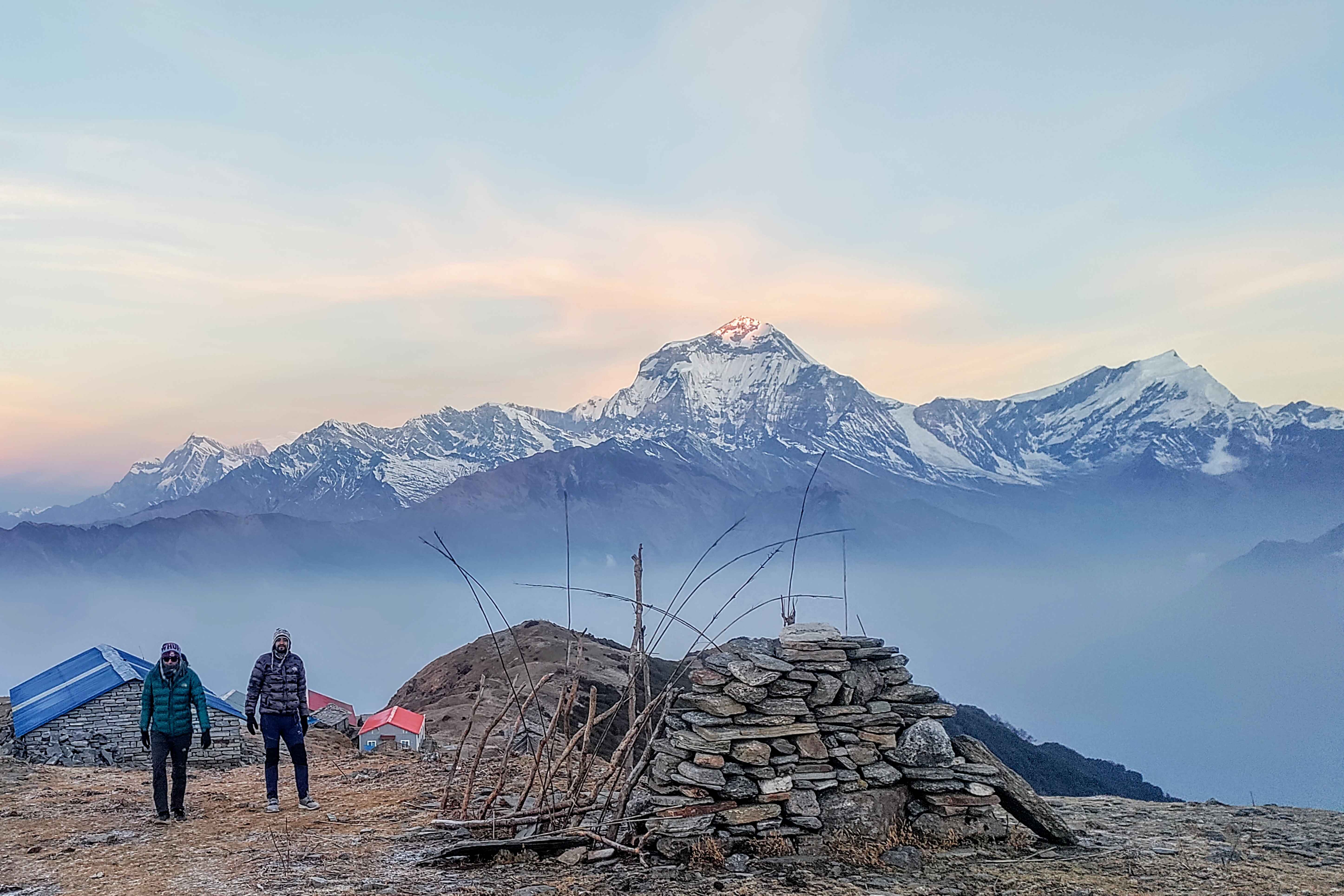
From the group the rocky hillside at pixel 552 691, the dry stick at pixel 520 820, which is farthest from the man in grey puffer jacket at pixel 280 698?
the rocky hillside at pixel 552 691

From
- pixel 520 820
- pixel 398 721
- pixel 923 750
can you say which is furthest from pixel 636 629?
pixel 398 721

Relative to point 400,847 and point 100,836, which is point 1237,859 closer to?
point 400,847

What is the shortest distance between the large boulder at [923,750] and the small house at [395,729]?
39.9ft

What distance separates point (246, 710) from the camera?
962 centimetres

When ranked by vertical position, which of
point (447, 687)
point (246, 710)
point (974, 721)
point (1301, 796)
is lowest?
point (1301, 796)

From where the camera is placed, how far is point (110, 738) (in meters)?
15.5

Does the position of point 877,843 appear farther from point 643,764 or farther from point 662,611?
point 662,611

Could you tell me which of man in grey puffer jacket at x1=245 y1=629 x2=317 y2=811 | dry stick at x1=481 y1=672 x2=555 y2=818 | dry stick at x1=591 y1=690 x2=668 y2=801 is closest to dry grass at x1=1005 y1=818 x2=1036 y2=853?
dry stick at x1=591 y1=690 x2=668 y2=801

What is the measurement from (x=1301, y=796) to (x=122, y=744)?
185m

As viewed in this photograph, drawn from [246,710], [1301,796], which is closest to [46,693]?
[246,710]

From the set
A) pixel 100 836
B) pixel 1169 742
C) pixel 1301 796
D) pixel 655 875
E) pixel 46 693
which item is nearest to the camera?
pixel 655 875

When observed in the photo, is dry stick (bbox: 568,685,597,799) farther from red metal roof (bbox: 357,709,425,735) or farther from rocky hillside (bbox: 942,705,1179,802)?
rocky hillside (bbox: 942,705,1179,802)

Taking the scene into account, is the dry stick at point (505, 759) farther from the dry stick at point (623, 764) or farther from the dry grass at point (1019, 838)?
the dry grass at point (1019, 838)

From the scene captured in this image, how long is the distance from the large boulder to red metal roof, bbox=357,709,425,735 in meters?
13.8
